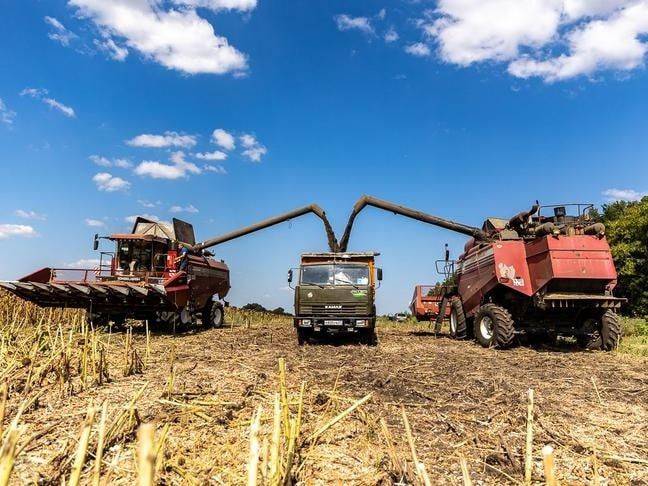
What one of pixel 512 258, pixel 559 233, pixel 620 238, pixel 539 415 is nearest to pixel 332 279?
pixel 512 258

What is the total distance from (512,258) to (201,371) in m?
8.13

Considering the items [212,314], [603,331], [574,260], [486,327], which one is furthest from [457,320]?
[212,314]

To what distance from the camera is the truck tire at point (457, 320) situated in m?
14.8

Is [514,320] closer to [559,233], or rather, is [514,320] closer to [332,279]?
[559,233]

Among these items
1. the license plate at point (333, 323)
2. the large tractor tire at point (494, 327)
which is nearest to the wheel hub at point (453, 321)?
the large tractor tire at point (494, 327)

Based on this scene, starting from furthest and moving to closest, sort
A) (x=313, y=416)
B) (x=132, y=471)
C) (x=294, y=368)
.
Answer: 1. (x=294, y=368)
2. (x=313, y=416)
3. (x=132, y=471)

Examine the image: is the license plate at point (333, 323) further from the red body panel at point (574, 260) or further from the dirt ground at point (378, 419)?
the red body panel at point (574, 260)

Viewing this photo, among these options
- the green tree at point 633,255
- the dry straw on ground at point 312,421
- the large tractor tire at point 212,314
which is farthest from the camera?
the green tree at point 633,255

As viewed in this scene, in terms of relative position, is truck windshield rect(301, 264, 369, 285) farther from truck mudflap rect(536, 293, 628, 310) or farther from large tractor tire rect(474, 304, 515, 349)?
truck mudflap rect(536, 293, 628, 310)

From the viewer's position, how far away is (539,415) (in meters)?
5.32

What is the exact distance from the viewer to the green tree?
A: 24484 mm

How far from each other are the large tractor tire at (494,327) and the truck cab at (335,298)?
2.81 meters

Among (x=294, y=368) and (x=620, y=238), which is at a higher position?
(x=620, y=238)

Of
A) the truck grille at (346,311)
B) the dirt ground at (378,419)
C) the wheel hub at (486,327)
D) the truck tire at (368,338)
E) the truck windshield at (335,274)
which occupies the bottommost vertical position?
the dirt ground at (378,419)
